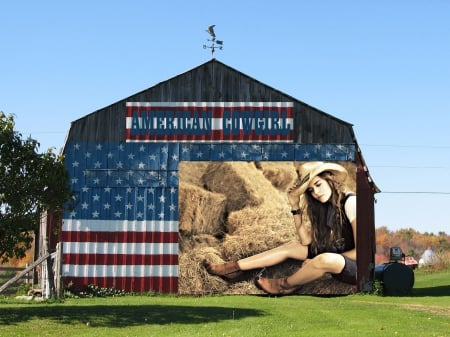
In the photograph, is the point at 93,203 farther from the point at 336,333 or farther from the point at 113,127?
the point at 336,333

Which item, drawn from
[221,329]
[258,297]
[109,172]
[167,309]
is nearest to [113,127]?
[109,172]

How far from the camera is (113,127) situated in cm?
3369

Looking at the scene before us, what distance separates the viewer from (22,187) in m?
21.7

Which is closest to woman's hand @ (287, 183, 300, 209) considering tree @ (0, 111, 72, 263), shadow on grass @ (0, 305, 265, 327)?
shadow on grass @ (0, 305, 265, 327)

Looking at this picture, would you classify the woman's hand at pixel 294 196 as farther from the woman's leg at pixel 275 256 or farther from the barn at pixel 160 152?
the woman's leg at pixel 275 256

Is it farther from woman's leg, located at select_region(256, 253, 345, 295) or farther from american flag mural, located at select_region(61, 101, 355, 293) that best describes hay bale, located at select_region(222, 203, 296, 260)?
american flag mural, located at select_region(61, 101, 355, 293)

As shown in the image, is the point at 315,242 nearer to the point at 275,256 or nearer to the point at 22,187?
the point at 275,256

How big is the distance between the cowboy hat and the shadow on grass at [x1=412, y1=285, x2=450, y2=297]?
683 cm

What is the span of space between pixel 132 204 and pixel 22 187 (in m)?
11.6

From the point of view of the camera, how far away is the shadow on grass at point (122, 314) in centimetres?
2102

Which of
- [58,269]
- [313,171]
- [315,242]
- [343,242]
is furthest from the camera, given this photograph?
[313,171]

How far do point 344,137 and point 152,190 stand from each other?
8.75 metres

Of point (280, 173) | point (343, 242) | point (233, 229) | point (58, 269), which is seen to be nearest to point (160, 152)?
point (233, 229)

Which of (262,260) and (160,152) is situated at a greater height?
(160,152)
